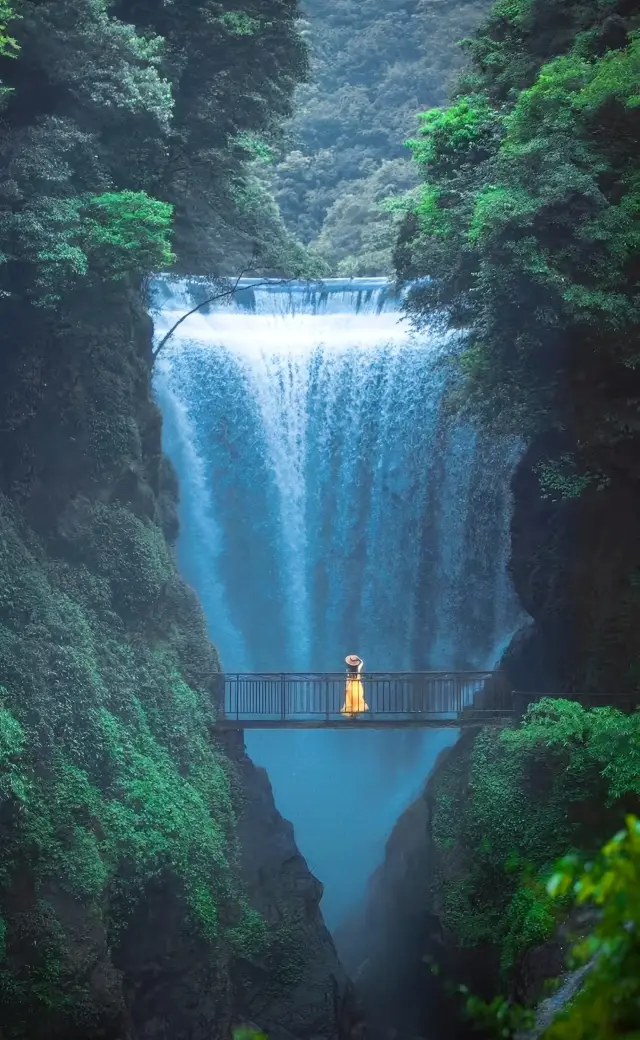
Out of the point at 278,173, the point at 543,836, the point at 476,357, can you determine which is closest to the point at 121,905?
the point at 543,836

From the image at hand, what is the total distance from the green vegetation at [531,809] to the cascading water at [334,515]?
22.0ft

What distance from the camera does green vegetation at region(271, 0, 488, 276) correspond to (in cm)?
3659

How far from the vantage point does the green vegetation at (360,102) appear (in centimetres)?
3659

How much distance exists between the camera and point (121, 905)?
454 inches

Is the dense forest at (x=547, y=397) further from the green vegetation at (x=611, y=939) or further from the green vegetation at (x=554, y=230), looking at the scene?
the green vegetation at (x=611, y=939)

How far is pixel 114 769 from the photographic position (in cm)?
1218

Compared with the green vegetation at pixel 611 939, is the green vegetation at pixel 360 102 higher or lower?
higher

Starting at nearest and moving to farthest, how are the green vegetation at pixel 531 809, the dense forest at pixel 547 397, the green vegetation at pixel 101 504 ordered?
the green vegetation at pixel 101 504
the green vegetation at pixel 531 809
the dense forest at pixel 547 397

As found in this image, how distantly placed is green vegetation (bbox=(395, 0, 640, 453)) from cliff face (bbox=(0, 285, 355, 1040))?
5.03 meters

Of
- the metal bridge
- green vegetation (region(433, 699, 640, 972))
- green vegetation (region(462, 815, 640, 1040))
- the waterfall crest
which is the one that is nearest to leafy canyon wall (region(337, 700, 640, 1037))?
green vegetation (region(433, 699, 640, 972))

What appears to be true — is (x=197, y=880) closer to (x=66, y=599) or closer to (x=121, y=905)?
(x=121, y=905)

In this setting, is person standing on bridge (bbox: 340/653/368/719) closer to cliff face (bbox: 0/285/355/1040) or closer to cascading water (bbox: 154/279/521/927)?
cliff face (bbox: 0/285/355/1040)

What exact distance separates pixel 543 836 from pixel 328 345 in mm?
12399

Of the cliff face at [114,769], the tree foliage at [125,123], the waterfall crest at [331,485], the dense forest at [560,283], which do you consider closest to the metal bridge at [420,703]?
the dense forest at [560,283]
